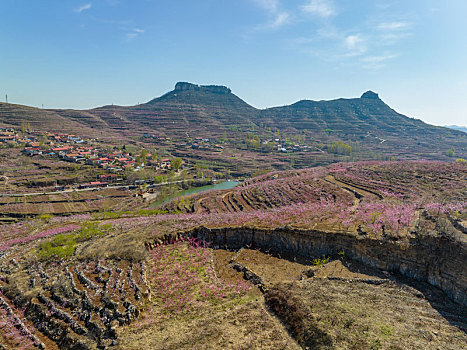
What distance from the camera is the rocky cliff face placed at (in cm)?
1928

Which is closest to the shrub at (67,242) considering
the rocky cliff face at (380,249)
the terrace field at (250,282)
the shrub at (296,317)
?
the terrace field at (250,282)

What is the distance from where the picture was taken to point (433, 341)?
1369 centimetres

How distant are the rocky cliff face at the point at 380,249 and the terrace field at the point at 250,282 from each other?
0.09m

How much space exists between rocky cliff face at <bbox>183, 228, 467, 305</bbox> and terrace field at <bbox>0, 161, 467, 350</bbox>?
0.09 metres

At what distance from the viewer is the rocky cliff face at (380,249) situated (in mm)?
→ 19281

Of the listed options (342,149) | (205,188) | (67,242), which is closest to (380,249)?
(67,242)

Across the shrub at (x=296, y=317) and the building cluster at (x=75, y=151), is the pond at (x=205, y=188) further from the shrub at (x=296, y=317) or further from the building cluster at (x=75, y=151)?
the shrub at (x=296, y=317)

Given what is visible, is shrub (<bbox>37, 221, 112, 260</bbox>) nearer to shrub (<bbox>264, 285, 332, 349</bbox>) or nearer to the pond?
shrub (<bbox>264, 285, 332, 349</bbox>)

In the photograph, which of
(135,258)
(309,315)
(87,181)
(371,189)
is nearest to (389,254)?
(309,315)

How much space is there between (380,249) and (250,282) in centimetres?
1198

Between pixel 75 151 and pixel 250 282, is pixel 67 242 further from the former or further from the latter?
pixel 75 151

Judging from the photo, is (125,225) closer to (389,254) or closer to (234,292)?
(234,292)

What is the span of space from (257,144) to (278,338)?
14735 cm

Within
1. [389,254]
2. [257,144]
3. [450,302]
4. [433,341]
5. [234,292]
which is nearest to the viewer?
[433,341]
